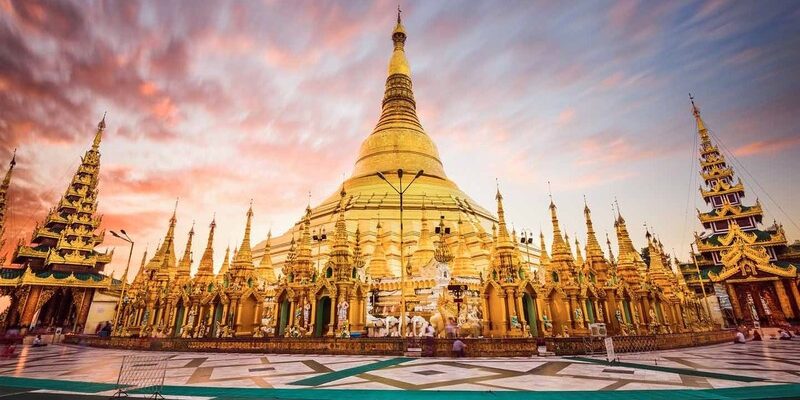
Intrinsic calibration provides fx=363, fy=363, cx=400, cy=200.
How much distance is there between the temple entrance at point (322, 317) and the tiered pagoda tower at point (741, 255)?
34784 millimetres

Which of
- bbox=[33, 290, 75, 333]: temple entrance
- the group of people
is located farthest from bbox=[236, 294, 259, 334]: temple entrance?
bbox=[33, 290, 75, 333]: temple entrance

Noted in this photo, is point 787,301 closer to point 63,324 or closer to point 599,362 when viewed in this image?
point 599,362

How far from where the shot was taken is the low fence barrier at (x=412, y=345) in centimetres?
1298

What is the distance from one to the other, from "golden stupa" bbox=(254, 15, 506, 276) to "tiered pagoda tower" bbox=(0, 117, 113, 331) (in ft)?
52.1

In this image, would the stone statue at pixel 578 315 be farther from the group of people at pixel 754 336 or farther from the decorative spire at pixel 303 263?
the decorative spire at pixel 303 263

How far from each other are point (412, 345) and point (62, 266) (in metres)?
38.9

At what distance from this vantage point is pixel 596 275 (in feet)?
66.9

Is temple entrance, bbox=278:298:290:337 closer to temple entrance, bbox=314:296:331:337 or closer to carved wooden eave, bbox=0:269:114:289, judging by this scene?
temple entrance, bbox=314:296:331:337

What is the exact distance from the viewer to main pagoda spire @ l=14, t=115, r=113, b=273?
1368 inches

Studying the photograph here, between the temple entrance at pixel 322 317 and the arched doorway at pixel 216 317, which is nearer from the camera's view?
the temple entrance at pixel 322 317

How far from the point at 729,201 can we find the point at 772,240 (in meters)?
6.39

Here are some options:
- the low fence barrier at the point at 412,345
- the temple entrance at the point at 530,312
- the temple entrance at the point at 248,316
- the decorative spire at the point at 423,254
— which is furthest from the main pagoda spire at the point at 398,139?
the low fence barrier at the point at 412,345

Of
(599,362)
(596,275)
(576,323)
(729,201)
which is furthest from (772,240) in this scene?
(599,362)

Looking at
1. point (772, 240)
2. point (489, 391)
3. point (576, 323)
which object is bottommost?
point (489, 391)
